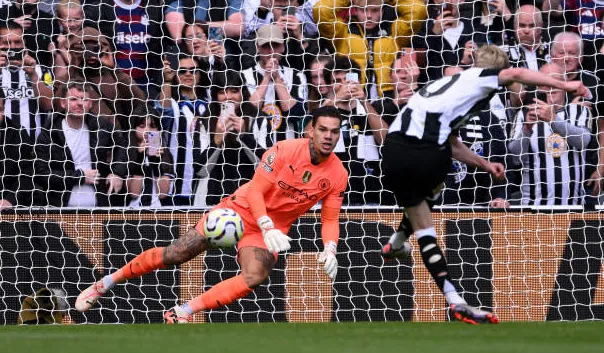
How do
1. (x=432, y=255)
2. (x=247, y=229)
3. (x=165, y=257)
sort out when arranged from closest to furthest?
(x=432, y=255) < (x=165, y=257) < (x=247, y=229)

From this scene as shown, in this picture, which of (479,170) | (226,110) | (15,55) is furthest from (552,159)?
(15,55)

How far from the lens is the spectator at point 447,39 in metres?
10.3

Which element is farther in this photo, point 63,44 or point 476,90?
point 63,44

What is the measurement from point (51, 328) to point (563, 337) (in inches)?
130

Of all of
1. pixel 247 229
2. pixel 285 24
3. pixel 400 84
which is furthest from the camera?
pixel 285 24

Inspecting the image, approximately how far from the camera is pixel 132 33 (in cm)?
1078

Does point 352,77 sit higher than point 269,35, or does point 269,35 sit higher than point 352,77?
point 269,35

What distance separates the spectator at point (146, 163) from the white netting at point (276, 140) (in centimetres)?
2

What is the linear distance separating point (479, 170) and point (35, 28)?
14.5 ft

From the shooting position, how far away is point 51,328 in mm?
7371

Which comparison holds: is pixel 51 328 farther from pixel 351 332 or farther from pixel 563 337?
pixel 563 337

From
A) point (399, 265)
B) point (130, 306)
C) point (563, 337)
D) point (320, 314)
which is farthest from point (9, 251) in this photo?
point (563, 337)

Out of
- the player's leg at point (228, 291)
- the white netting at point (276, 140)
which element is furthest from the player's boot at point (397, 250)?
the white netting at point (276, 140)

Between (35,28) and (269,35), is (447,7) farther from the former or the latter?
(35,28)
